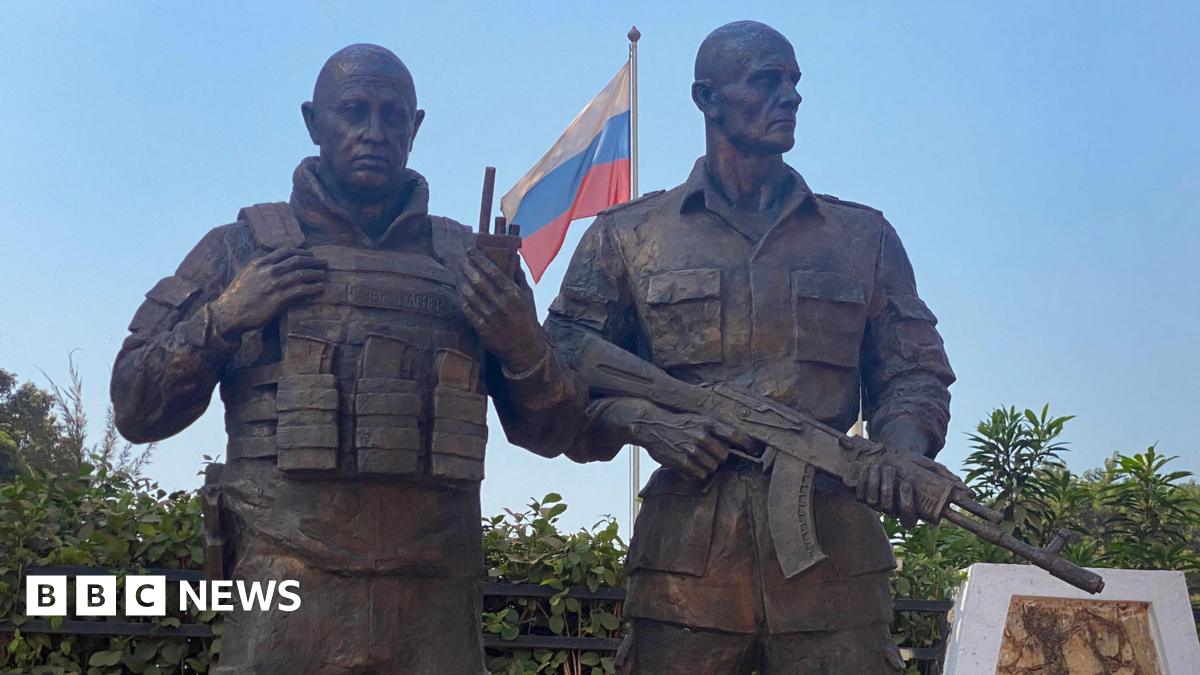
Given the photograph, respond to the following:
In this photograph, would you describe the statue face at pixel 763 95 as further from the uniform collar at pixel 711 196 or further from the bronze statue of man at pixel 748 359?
the uniform collar at pixel 711 196

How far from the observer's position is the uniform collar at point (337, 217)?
4621mm

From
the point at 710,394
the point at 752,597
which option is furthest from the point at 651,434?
the point at 752,597

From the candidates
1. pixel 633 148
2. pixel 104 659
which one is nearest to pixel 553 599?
pixel 104 659

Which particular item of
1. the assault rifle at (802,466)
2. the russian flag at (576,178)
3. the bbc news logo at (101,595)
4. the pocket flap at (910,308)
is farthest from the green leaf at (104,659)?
the russian flag at (576,178)

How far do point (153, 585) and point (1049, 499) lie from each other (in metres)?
5.23

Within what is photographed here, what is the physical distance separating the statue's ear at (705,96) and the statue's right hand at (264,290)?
63.9 inches

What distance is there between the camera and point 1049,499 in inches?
325

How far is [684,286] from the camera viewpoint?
4.85 m

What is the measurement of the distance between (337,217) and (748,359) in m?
1.52

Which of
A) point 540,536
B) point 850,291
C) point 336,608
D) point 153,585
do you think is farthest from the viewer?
point 540,536

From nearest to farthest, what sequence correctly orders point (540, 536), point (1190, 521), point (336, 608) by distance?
point (336, 608) < point (540, 536) < point (1190, 521)

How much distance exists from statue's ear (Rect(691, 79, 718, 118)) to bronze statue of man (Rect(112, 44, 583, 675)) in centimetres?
113

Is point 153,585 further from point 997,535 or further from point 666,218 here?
point 997,535

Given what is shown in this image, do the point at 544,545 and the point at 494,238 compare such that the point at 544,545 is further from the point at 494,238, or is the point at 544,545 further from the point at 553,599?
the point at 494,238
